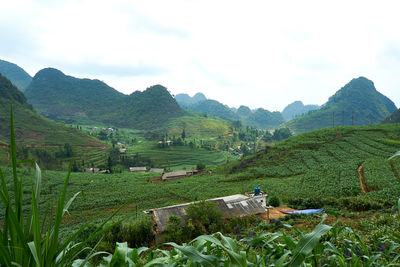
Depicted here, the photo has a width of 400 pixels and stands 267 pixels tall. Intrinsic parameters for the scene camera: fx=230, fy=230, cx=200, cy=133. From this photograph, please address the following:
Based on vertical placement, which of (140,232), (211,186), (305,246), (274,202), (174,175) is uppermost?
(305,246)

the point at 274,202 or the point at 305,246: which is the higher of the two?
the point at 305,246

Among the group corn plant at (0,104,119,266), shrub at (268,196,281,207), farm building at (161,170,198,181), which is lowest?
farm building at (161,170,198,181)

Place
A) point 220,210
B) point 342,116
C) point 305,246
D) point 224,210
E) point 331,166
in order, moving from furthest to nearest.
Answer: point 342,116 < point 331,166 < point 224,210 < point 220,210 < point 305,246

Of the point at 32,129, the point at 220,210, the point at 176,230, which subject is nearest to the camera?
the point at 176,230

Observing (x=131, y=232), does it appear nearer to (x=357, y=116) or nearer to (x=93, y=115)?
(x=93, y=115)

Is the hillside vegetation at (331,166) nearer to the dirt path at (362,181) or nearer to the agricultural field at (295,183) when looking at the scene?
the agricultural field at (295,183)

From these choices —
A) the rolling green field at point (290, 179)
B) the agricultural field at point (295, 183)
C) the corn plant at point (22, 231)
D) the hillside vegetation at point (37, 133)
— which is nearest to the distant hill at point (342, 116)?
the agricultural field at point (295, 183)

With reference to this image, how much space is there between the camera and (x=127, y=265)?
1.80m

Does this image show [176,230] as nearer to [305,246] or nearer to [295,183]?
[305,246]

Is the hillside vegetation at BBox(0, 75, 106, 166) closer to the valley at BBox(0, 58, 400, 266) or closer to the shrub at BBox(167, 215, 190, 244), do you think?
the valley at BBox(0, 58, 400, 266)

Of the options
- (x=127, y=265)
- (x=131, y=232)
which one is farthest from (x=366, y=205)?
(x=127, y=265)

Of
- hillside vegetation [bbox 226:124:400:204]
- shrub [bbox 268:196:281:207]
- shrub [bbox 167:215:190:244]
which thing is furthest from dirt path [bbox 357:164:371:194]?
shrub [bbox 167:215:190:244]

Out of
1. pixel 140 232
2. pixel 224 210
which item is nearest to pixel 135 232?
pixel 140 232

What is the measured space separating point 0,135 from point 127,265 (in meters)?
101
